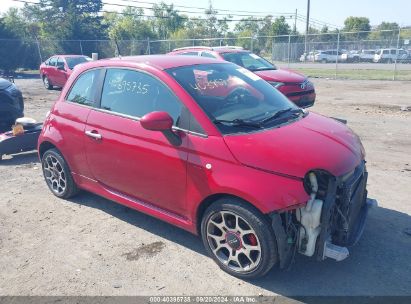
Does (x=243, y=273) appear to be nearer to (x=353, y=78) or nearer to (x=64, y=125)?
(x=64, y=125)

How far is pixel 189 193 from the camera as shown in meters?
3.46

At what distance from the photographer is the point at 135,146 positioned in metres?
3.77

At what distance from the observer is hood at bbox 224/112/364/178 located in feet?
9.88

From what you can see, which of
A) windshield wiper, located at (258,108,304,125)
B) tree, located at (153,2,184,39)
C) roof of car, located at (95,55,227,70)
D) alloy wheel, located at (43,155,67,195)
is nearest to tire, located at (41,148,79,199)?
alloy wheel, located at (43,155,67,195)

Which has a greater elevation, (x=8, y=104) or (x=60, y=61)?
(x=60, y=61)

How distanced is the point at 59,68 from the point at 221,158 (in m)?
15.5

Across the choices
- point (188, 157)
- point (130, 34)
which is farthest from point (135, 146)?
point (130, 34)

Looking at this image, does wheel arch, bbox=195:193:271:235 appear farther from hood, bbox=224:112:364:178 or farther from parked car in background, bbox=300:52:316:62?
parked car in background, bbox=300:52:316:62

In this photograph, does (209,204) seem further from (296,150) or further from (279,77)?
(279,77)

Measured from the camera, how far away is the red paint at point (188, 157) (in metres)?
3.02

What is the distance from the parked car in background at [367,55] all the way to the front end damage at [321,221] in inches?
1172

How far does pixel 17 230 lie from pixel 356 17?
7748cm

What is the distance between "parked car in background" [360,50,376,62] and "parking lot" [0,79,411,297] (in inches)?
1059

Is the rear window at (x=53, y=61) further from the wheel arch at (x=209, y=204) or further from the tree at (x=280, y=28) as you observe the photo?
the tree at (x=280, y=28)
